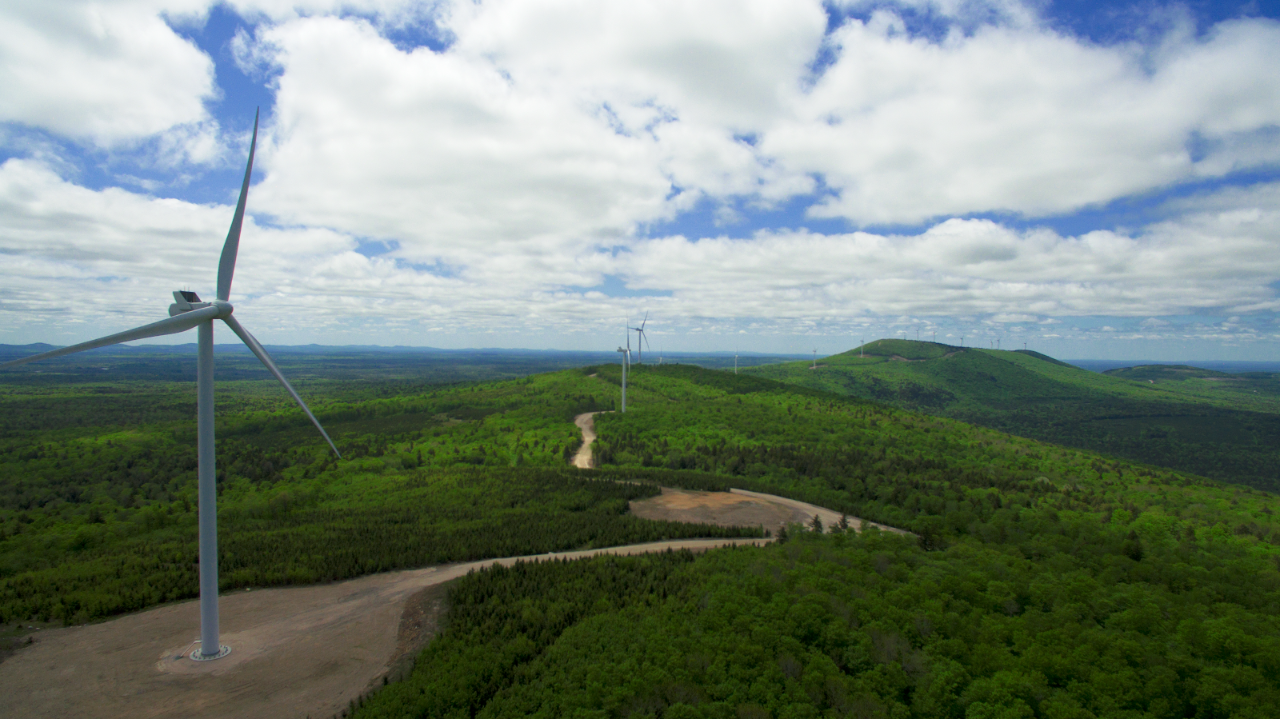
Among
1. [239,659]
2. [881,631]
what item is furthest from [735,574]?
Result: [239,659]

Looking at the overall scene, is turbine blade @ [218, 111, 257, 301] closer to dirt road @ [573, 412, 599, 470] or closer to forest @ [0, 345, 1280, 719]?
forest @ [0, 345, 1280, 719]

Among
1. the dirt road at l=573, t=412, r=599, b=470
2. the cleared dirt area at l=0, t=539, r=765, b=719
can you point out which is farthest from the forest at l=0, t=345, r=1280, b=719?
the dirt road at l=573, t=412, r=599, b=470

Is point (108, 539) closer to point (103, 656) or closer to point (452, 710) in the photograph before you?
point (103, 656)

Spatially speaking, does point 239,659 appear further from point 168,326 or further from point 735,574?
point 735,574

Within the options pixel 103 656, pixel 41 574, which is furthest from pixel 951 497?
pixel 41 574

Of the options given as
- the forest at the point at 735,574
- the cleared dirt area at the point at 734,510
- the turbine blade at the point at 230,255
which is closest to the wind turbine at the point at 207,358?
the turbine blade at the point at 230,255
